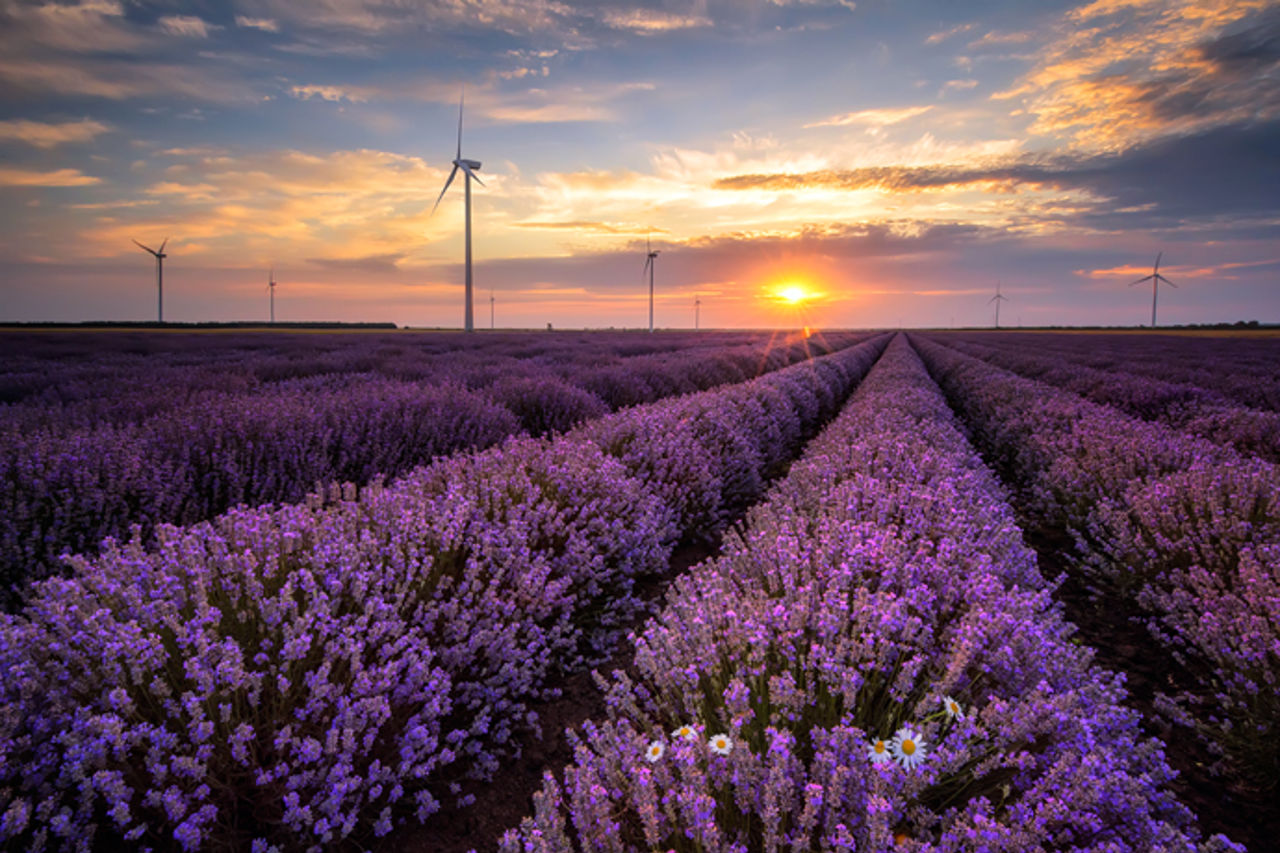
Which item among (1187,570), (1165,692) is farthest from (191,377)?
(1187,570)

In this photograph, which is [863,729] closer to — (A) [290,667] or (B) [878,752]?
(B) [878,752]

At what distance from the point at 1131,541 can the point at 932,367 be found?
744 inches

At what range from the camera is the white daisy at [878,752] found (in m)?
1.44

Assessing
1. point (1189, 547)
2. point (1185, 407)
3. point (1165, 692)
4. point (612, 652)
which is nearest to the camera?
point (1165, 692)

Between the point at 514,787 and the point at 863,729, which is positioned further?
the point at 514,787

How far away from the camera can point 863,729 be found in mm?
1735

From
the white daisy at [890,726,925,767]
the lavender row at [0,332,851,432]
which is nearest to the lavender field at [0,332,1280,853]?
the white daisy at [890,726,925,767]

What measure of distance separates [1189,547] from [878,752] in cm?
323

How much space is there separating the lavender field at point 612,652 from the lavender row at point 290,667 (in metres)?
0.02

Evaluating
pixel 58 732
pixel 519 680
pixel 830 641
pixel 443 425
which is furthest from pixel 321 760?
pixel 443 425

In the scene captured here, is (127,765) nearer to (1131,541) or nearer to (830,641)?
(830,641)

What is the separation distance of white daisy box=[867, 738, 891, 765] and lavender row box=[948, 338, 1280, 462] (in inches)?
267

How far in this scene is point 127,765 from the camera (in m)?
1.56

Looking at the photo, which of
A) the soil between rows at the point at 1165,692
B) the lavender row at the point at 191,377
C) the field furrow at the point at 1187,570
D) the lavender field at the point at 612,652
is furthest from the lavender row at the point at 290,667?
the lavender row at the point at 191,377
